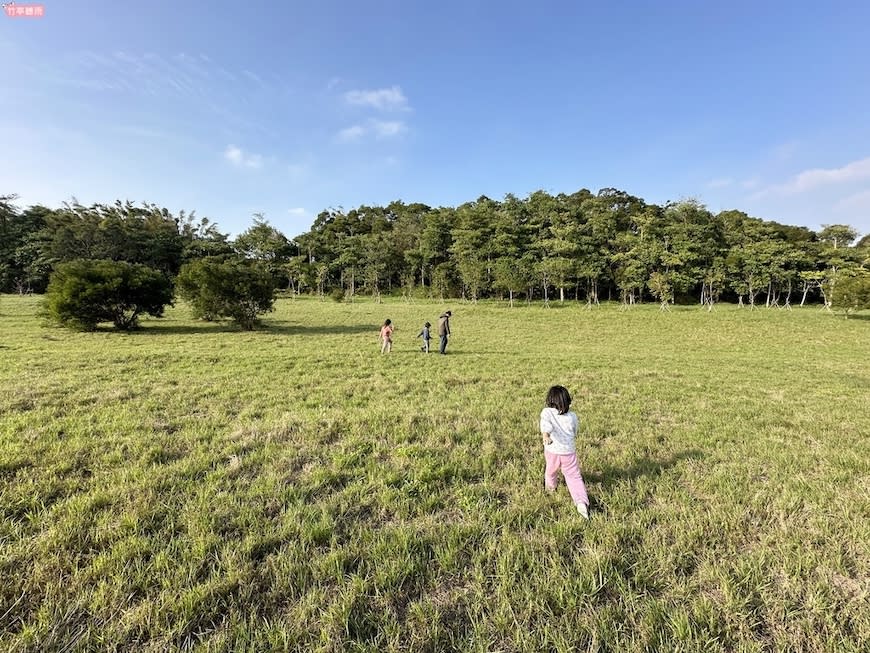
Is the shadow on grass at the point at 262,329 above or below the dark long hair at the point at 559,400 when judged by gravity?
below

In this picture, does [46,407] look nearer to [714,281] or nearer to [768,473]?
[768,473]

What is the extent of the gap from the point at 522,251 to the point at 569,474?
51.8 m

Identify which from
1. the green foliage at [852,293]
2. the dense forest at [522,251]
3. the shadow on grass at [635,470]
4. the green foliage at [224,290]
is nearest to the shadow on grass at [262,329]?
the green foliage at [224,290]

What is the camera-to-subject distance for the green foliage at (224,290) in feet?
62.7

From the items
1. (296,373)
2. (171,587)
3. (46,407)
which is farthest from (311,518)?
(296,373)

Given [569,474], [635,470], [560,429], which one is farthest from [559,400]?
[635,470]

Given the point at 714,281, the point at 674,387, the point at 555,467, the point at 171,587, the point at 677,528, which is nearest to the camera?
the point at 171,587

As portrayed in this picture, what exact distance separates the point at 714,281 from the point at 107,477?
54709 mm

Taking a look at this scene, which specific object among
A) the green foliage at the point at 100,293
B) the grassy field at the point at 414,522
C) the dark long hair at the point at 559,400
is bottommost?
the grassy field at the point at 414,522

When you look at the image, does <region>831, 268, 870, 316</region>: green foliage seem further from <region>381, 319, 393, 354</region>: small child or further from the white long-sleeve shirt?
the white long-sleeve shirt

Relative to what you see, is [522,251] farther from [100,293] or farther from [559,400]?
[559,400]

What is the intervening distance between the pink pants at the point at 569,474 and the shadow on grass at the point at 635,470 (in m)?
0.66

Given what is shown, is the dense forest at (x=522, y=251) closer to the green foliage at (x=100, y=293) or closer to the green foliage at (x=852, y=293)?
the green foliage at (x=852, y=293)

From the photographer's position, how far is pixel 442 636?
2197 millimetres
